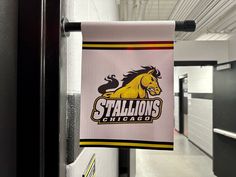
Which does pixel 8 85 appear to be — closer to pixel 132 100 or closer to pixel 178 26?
pixel 132 100

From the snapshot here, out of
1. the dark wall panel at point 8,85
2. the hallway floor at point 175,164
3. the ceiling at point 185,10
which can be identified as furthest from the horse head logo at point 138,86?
the hallway floor at point 175,164

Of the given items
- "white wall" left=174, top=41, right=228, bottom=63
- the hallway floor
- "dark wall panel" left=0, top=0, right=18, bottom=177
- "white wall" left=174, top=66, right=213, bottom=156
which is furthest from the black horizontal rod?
"white wall" left=174, top=66, right=213, bottom=156

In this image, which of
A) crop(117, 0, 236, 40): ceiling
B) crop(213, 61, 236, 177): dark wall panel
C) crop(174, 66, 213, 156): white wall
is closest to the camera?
crop(117, 0, 236, 40): ceiling

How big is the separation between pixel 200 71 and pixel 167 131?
6162mm

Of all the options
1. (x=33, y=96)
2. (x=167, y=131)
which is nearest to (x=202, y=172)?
(x=167, y=131)

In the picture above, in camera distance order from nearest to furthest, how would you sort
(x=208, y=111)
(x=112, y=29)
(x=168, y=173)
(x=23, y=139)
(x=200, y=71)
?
(x=23, y=139) < (x=112, y=29) < (x=168, y=173) < (x=208, y=111) < (x=200, y=71)

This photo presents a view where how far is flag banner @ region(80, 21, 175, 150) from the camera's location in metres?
0.68

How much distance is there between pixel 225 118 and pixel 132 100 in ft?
12.4

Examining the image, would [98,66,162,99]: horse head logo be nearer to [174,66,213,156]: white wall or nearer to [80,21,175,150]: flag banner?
[80,21,175,150]: flag banner

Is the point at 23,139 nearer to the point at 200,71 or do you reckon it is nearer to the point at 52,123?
the point at 52,123

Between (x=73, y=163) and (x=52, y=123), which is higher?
(x=52, y=123)

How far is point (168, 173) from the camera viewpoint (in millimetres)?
4273

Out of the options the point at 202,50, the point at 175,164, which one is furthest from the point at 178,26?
the point at 175,164

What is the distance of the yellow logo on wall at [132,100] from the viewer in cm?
68
